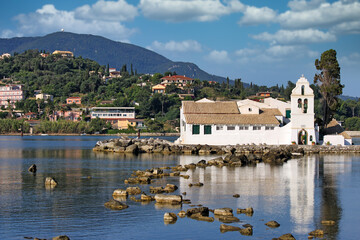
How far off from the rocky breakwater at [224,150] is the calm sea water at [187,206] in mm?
2944

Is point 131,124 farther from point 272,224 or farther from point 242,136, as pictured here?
point 272,224

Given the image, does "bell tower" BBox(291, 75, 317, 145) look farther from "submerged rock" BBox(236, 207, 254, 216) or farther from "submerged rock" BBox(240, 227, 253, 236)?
"submerged rock" BBox(240, 227, 253, 236)

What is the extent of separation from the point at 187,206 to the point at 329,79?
41.4m

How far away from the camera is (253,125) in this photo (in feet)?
184

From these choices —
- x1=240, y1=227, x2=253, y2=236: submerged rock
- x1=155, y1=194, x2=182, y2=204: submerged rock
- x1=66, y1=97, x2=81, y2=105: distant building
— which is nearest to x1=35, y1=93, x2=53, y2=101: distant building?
x1=66, y1=97, x2=81, y2=105: distant building

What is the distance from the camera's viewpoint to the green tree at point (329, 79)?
59438mm

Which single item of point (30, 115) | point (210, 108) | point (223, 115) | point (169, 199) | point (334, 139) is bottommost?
point (169, 199)

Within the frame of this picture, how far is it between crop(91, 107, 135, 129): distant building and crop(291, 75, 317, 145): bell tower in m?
81.4

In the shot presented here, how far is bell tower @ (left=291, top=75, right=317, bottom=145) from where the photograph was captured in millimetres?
54406

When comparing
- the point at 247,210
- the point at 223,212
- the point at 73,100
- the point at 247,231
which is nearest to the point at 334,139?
the point at 247,210

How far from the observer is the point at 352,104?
15575 cm

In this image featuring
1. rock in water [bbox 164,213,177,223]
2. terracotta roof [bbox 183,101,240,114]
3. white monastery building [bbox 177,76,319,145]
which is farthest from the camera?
terracotta roof [bbox 183,101,240,114]

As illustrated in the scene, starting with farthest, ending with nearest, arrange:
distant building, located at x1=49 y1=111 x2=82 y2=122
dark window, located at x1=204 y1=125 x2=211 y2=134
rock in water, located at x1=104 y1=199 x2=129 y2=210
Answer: distant building, located at x1=49 y1=111 x2=82 y2=122, dark window, located at x1=204 y1=125 x2=211 y2=134, rock in water, located at x1=104 y1=199 x2=129 y2=210

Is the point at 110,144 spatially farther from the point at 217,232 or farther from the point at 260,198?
the point at 217,232
